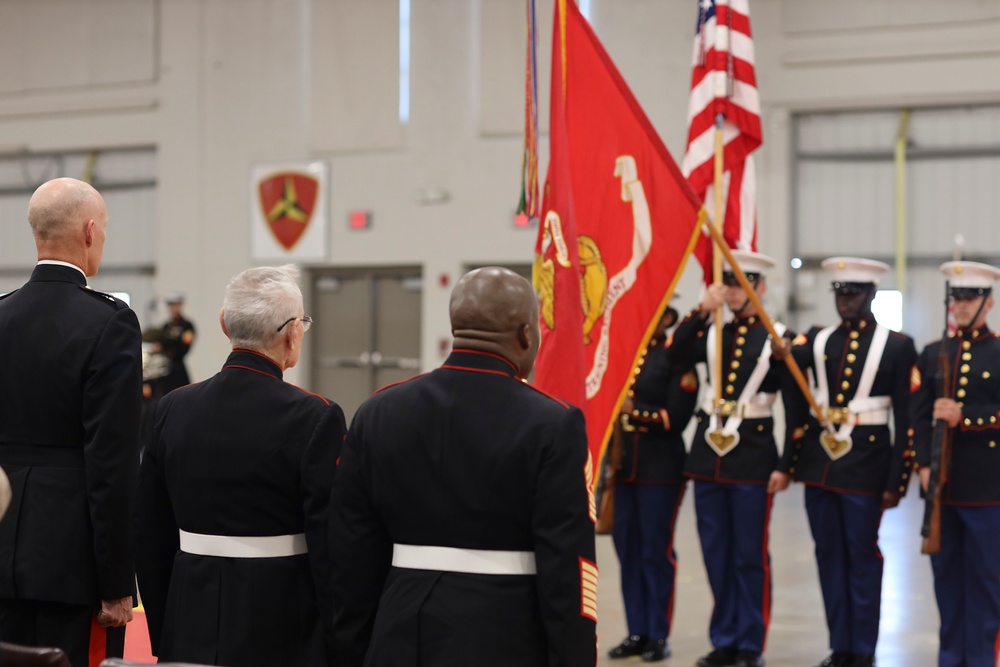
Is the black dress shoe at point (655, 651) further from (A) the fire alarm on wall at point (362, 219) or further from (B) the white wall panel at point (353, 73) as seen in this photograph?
(B) the white wall panel at point (353, 73)

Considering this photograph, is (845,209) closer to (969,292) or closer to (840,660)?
(969,292)

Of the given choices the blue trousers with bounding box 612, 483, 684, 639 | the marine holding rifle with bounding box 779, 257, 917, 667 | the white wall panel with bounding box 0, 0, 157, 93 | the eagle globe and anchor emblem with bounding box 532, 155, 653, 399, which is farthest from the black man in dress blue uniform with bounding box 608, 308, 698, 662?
the white wall panel with bounding box 0, 0, 157, 93

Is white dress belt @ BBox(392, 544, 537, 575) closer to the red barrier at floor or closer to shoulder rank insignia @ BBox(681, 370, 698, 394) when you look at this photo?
the red barrier at floor

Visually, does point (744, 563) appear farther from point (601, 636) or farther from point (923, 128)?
point (923, 128)

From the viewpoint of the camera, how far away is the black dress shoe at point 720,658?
4578 mm

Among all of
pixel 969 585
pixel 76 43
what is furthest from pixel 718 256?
pixel 76 43

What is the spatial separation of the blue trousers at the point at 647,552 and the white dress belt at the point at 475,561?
2.88 meters

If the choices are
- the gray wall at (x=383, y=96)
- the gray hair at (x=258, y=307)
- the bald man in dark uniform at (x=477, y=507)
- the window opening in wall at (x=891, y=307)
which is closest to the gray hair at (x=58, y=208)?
the gray hair at (x=258, y=307)

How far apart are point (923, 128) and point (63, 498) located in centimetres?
959

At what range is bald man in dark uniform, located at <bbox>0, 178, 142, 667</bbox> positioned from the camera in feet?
8.06

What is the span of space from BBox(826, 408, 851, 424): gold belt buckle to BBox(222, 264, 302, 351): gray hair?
273 cm

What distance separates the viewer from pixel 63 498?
8.12 feet

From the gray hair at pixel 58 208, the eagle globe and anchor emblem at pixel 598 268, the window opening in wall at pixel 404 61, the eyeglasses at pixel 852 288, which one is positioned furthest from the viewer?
the window opening in wall at pixel 404 61

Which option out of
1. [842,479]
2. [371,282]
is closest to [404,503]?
[842,479]
